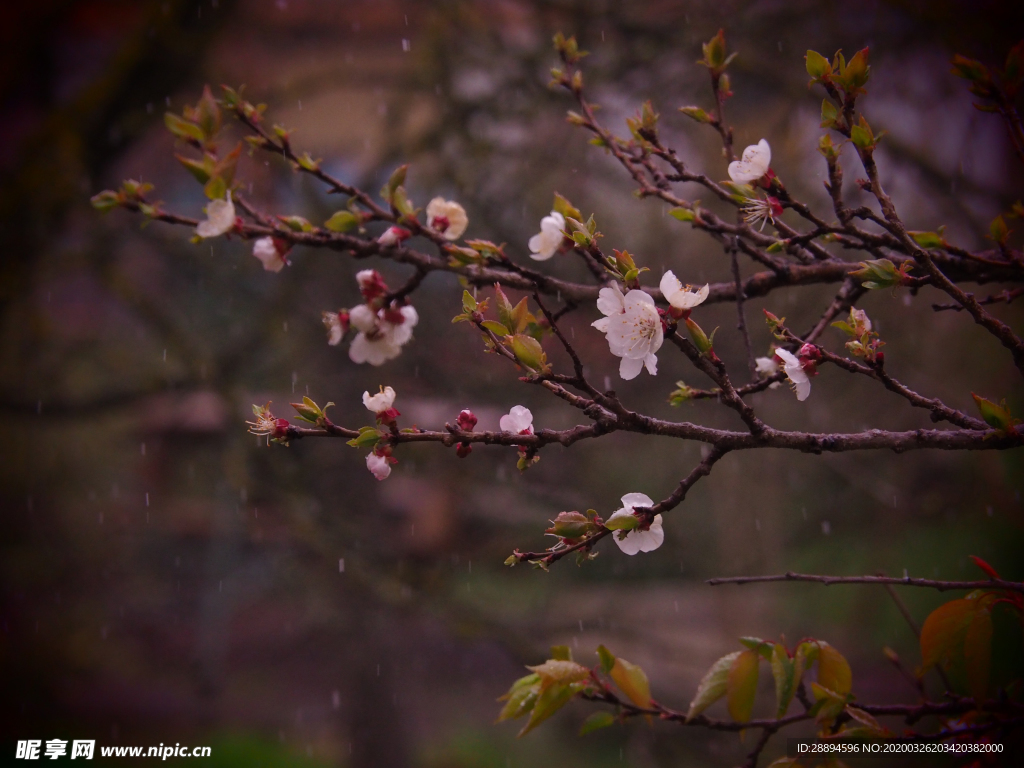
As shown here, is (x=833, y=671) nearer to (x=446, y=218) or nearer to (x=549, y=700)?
(x=549, y=700)

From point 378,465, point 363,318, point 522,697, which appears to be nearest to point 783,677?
point 522,697

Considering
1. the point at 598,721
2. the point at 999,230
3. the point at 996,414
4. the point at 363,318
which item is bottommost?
the point at 598,721

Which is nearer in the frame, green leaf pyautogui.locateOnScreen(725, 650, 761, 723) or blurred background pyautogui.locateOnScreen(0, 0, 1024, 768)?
green leaf pyautogui.locateOnScreen(725, 650, 761, 723)

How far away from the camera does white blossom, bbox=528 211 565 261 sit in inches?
35.4

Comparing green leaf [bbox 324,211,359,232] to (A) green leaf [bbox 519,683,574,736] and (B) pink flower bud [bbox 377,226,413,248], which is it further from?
(A) green leaf [bbox 519,683,574,736]

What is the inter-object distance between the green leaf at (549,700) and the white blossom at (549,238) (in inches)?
22.6

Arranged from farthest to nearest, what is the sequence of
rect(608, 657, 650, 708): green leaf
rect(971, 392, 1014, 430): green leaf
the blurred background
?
1. the blurred background
2. rect(608, 657, 650, 708): green leaf
3. rect(971, 392, 1014, 430): green leaf

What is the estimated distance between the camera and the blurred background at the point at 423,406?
2375mm

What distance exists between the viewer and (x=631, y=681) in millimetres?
885

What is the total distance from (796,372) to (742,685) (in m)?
0.41

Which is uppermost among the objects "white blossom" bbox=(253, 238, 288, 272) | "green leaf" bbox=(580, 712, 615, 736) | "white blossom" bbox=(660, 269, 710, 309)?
"white blossom" bbox=(660, 269, 710, 309)

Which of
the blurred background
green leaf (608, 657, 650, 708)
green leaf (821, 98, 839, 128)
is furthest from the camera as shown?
the blurred background

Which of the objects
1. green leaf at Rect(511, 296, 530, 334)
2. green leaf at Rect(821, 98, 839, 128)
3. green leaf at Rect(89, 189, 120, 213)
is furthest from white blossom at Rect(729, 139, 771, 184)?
green leaf at Rect(89, 189, 120, 213)

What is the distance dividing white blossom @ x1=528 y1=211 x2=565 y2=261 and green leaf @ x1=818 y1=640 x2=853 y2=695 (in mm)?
646
